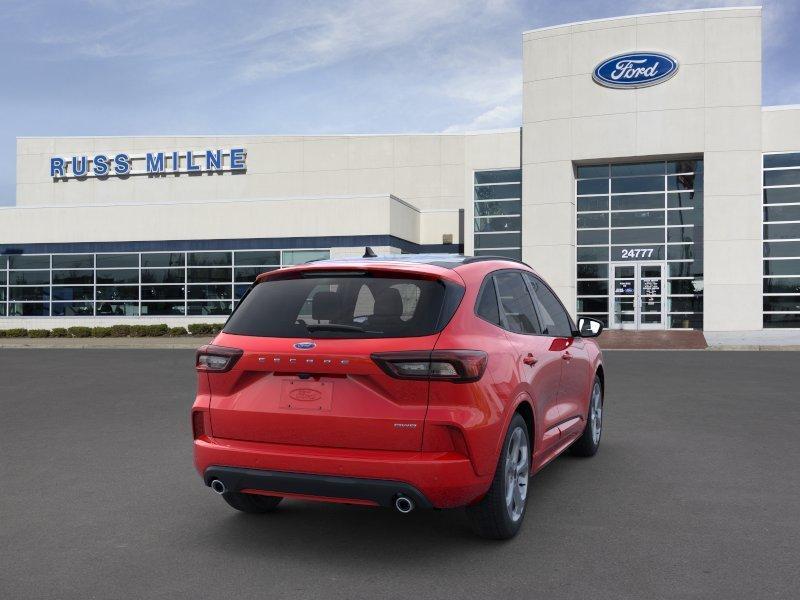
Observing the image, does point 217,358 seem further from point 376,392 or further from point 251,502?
point 251,502

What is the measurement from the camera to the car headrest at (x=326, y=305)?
4.90 metres

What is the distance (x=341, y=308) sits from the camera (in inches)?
194

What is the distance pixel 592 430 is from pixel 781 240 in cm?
2645

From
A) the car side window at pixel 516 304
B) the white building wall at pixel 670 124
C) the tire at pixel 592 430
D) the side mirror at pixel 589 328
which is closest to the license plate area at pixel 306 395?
the car side window at pixel 516 304

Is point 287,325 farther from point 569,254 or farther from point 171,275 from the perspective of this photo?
point 171,275

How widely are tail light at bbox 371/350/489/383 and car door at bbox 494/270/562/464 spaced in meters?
0.73

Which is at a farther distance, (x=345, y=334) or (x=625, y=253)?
(x=625, y=253)

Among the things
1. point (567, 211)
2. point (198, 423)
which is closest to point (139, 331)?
point (567, 211)

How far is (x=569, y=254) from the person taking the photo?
3212 centimetres

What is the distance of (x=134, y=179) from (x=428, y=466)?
4181cm

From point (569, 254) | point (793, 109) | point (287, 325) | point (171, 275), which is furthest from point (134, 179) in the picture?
point (287, 325)

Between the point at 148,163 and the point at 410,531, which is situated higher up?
the point at 148,163

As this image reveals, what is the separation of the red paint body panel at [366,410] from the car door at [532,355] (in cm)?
24

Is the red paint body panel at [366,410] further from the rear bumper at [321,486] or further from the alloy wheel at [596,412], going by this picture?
the alloy wheel at [596,412]
